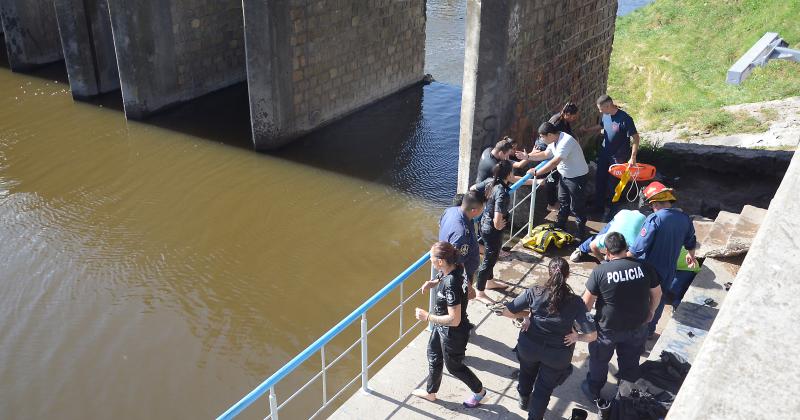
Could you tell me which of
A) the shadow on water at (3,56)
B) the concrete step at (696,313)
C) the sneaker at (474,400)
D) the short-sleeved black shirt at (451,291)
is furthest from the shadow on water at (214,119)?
the short-sleeved black shirt at (451,291)

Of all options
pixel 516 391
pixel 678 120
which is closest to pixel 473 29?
pixel 516 391

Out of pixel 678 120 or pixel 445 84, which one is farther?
pixel 445 84

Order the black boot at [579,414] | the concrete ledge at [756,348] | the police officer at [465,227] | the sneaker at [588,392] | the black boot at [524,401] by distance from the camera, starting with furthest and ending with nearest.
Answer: the police officer at [465,227] < the sneaker at [588,392] < the black boot at [524,401] < the black boot at [579,414] < the concrete ledge at [756,348]

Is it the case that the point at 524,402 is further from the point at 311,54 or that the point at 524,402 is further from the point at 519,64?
the point at 311,54

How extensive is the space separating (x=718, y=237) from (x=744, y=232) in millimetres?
305

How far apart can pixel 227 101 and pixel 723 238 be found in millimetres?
11722

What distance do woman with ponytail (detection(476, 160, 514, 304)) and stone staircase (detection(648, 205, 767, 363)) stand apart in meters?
1.70

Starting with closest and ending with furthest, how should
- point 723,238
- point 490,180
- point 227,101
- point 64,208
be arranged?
point 490,180 → point 723,238 → point 64,208 → point 227,101

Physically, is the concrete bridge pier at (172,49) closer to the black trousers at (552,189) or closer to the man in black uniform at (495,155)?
the black trousers at (552,189)

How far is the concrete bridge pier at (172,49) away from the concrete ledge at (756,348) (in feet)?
45.5

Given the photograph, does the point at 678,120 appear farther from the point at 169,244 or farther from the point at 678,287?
the point at 169,244

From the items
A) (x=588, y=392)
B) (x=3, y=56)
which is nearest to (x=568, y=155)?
(x=588, y=392)

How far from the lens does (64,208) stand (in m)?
11.6

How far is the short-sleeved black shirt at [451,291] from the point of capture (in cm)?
516
